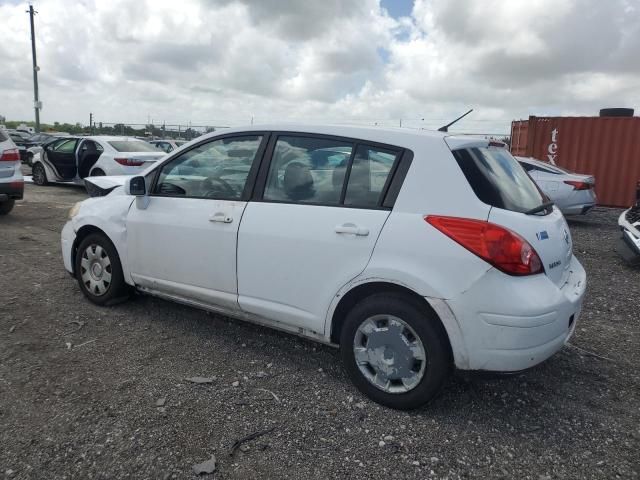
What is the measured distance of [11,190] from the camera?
8.38 metres

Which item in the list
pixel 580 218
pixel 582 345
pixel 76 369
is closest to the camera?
pixel 76 369

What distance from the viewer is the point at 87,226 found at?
4527 millimetres

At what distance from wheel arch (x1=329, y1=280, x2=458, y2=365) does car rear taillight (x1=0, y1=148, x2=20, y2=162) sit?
7389 millimetres

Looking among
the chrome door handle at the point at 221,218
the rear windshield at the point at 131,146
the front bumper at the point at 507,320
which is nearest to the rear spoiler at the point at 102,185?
the chrome door handle at the point at 221,218

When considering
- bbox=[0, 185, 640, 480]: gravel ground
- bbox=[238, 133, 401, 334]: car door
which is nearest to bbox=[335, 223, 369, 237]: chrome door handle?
bbox=[238, 133, 401, 334]: car door

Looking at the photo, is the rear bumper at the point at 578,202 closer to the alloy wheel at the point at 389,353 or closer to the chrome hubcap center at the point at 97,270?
the alloy wheel at the point at 389,353

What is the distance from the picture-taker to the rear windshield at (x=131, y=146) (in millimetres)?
12086

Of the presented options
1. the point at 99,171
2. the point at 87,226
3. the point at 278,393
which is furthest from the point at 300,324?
the point at 99,171

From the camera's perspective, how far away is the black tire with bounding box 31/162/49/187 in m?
13.8

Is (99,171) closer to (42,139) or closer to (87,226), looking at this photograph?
(87,226)

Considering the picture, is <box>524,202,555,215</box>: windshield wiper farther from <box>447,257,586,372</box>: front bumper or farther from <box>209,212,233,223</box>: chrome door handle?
<box>209,212,233,223</box>: chrome door handle

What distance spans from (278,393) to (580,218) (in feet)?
34.9

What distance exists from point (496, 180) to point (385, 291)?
91cm

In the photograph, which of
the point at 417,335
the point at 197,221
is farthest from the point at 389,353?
the point at 197,221
